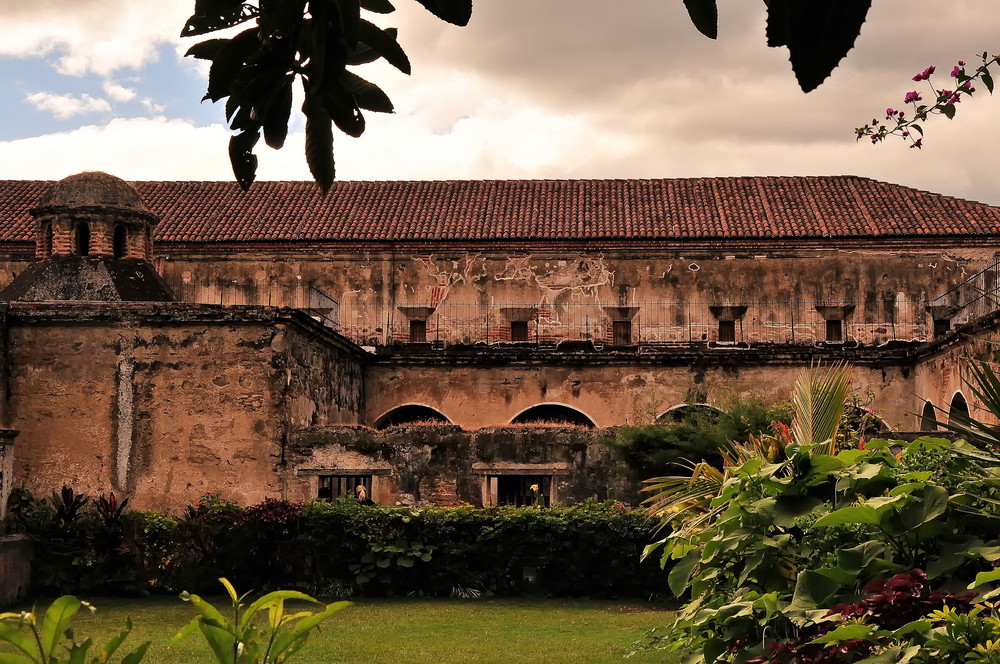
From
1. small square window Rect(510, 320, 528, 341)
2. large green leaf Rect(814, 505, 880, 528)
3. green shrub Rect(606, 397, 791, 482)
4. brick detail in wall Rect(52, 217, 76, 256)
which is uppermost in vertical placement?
brick detail in wall Rect(52, 217, 76, 256)

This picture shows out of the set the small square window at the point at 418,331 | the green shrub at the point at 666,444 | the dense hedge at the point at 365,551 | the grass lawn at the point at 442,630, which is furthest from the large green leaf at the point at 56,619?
the small square window at the point at 418,331

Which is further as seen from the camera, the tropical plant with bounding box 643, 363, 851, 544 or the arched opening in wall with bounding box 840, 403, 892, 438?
the arched opening in wall with bounding box 840, 403, 892, 438

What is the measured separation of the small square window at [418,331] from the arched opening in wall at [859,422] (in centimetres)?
1092

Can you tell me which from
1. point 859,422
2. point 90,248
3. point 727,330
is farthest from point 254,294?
point 859,422

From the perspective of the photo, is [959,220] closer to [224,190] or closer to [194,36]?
[224,190]

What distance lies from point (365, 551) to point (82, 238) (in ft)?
29.7

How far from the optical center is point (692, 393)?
77.5ft

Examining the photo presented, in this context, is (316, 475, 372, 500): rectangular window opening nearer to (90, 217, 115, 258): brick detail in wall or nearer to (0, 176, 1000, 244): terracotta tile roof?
(90, 217, 115, 258): brick detail in wall

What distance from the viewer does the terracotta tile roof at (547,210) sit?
28266 mm

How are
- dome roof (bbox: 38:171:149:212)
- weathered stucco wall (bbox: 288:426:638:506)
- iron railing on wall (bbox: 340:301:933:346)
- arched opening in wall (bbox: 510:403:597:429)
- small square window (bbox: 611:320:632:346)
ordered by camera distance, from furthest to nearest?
small square window (bbox: 611:320:632:346) → iron railing on wall (bbox: 340:301:933:346) → arched opening in wall (bbox: 510:403:597:429) → dome roof (bbox: 38:171:149:212) → weathered stucco wall (bbox: 288:426:638:506)

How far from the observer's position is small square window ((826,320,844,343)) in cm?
2766

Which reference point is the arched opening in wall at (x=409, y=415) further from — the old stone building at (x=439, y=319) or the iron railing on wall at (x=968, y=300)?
the iron railing on wall at (x=968, y=300)

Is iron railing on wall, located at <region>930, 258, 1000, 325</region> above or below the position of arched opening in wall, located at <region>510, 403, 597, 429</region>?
above

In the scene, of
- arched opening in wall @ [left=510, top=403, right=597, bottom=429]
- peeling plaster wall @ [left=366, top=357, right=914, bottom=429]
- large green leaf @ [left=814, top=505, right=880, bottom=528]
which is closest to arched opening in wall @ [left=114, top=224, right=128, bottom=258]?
peeling plaster wall @ [left=366, top=357, right=914, bottom=429]
